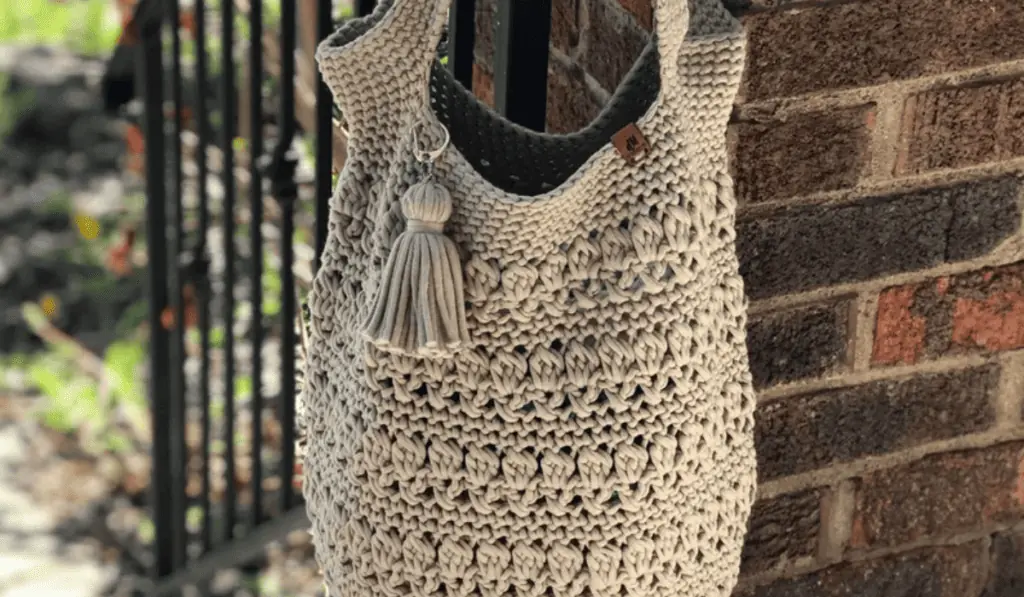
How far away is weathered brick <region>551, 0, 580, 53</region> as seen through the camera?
4.60 feet

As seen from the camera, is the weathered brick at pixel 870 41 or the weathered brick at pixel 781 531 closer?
the weathered brick at pixel 870 41

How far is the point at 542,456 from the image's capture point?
43.6 inches

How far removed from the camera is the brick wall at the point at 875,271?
131 cm


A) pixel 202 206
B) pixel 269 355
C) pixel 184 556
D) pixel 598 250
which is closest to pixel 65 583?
pixel 184 556

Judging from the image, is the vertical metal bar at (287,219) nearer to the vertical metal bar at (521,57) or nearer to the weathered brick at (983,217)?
the vertical metal bar at (521,57)

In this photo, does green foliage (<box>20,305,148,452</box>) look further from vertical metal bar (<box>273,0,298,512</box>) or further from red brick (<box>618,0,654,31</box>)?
red brick (<box>618,0,654,31</box>)

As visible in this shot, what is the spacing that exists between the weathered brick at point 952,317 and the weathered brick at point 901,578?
0.21m

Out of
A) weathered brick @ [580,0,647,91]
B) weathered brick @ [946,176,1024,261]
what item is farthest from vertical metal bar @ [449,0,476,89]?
weathered brick @ [946,176,1024,261]

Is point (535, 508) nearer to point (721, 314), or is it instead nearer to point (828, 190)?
point (721, 314)

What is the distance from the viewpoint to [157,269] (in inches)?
86.9

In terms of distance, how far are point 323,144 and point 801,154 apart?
51cm

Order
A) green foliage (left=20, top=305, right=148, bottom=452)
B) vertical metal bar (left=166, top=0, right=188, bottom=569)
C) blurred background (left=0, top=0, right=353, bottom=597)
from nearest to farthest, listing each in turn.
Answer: vertical metal bar (left=166, top=0, right=188, bottom=569)
blurred background (left=0, top=0, right=353, bottom=597)
green foliage (left=20, top=305, right=148, bottom=452)

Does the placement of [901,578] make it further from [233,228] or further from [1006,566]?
[233,228]

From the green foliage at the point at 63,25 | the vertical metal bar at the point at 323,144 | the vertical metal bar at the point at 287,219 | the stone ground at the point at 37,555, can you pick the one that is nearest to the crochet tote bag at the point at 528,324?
the vertical metal bar at the point at 323,144
